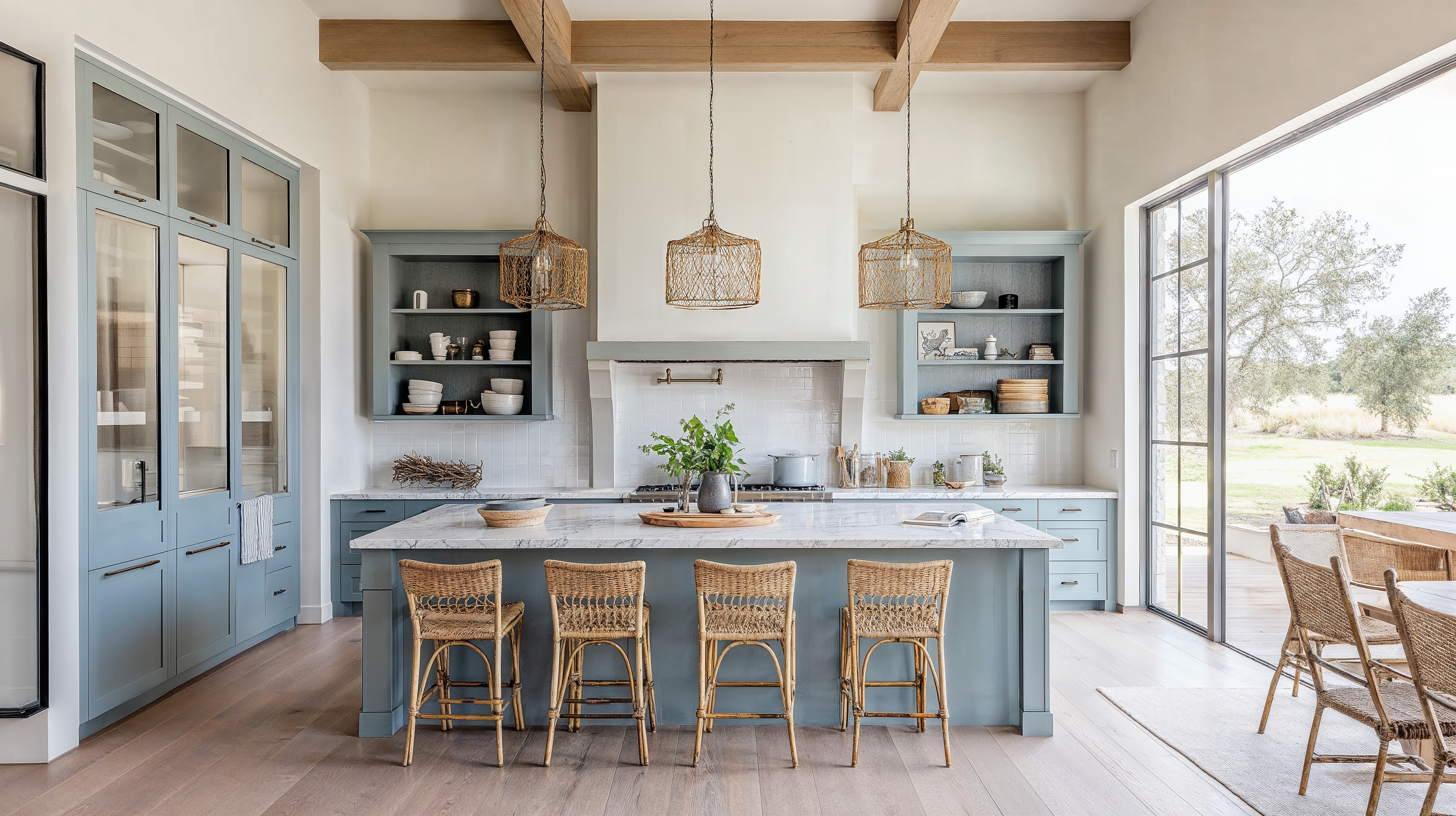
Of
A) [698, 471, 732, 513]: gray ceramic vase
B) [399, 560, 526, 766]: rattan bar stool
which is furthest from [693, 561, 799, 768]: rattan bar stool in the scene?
[399, 560, 526, 766]: rattan bar stool

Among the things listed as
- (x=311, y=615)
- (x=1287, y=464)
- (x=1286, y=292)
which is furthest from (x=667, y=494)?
(x=1286, y=292)

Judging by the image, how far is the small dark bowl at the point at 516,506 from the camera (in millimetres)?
3789

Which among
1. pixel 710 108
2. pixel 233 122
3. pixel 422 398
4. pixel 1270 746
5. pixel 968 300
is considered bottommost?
pixel 1270 746

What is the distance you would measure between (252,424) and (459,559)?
2.02 m

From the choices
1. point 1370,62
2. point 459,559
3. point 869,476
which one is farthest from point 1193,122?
point 459,559

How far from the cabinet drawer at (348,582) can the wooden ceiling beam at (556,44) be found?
11.9ft

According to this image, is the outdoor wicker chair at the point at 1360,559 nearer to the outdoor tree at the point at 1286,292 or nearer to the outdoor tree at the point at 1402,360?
the outdoor tree at the point at 1402,360

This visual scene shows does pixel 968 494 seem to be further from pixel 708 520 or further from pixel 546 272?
pixel 546 272

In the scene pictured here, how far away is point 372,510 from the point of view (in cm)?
557

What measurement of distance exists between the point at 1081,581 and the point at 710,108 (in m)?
4.06

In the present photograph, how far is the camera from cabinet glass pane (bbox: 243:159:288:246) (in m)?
4.72

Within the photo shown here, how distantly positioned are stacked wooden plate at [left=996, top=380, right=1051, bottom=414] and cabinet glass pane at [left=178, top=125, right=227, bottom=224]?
5.19m

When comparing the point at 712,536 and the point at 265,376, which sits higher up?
the point at 265,376

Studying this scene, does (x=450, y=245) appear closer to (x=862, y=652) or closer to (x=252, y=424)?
→ (x=252, y=424)
